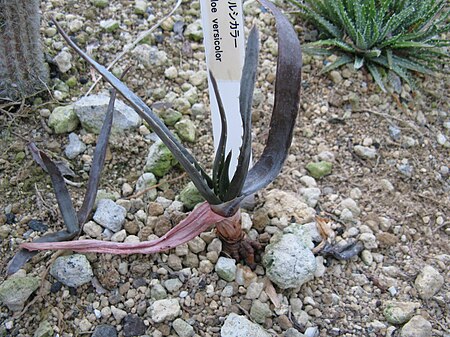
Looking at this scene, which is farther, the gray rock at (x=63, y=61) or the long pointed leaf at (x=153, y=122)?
the gray rock at (x=63, y=61)

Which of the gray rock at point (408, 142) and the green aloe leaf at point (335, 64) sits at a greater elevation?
the green aloe leaf at point (335, 64)

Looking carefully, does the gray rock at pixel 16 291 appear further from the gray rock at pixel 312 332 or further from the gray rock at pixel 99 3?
the gray rock at pixel 99 3

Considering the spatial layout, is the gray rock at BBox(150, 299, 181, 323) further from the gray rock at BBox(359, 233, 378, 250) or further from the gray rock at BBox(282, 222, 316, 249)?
the gray rock at BBox(359, 233, 378, 250)

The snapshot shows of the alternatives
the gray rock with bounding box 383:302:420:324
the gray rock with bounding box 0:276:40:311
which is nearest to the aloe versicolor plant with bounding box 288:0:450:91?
the gray rock with bounding box 383:302:420:324

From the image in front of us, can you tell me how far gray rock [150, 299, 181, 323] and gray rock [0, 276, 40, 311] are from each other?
334 millimetres

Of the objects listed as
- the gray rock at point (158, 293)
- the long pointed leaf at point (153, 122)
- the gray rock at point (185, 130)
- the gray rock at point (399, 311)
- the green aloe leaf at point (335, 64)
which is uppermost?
the long pointed leaf at point (153, 122)

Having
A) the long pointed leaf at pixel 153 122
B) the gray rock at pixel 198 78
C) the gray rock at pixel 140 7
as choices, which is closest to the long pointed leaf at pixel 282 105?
the long pointed leaf at pixel 153 122

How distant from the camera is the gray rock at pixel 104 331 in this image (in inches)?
55.1

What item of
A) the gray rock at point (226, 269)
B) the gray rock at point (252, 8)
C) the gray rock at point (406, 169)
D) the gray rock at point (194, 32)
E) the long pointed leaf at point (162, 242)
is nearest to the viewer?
the long pointed leaf at point (162, 242)

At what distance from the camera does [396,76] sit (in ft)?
6.83

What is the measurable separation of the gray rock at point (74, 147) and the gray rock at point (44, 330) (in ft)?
1.87

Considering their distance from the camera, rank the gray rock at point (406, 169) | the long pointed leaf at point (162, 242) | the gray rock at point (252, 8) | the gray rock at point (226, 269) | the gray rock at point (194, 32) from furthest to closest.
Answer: the gray rock at point (252, 8)
the gray rock at point (194, 32)
the gray rock at point (406, 169)
the gray rock at point (226, 269)
the long pointed leaf at point (162, 242)

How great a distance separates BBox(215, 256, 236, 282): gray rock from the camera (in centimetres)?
150

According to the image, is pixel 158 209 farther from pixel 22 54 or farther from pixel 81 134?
pixel 22 54
